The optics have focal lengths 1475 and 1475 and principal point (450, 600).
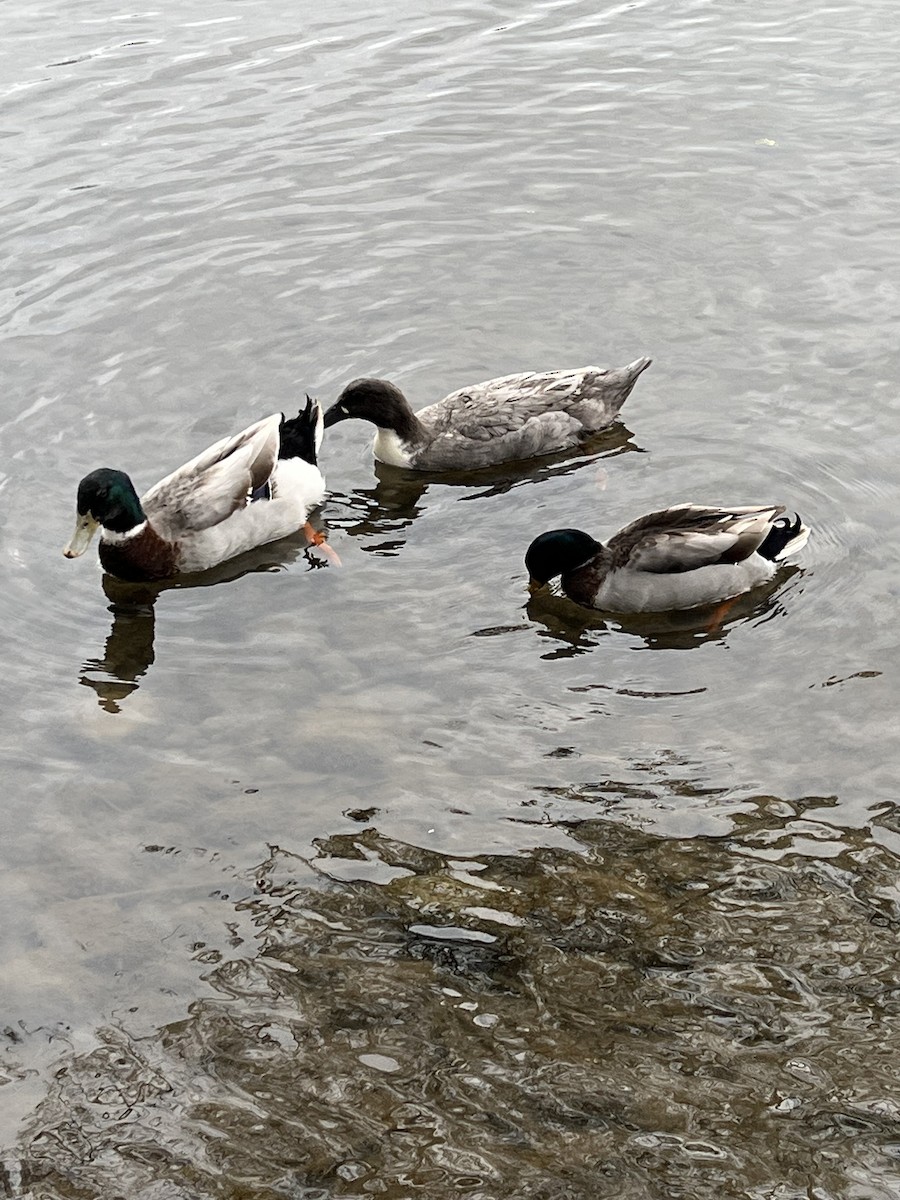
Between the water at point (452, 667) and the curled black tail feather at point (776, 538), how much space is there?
10.1 inches

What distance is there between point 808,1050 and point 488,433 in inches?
228

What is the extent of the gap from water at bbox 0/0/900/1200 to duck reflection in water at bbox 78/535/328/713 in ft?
0.12

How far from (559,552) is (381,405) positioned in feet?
6.96

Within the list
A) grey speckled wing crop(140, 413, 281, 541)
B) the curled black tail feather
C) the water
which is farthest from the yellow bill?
the curled black tail feather

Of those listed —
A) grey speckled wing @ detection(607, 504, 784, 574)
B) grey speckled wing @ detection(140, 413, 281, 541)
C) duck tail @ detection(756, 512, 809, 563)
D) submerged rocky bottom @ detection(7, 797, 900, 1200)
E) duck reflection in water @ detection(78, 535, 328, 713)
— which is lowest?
submerged rocky bottom @ detection(7, 797, 900, 1200)

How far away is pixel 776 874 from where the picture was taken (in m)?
6.47

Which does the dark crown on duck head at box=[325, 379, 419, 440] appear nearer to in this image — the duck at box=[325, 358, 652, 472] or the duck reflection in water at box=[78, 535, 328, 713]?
the duck at box=[325, 358, 652, 472]

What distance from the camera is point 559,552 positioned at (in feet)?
29.0

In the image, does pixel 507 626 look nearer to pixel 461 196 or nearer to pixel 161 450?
pixel 161 450

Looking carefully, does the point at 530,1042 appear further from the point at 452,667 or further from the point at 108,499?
the point at 108,499

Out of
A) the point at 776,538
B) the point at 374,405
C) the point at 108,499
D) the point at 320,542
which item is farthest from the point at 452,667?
the point at 374,405

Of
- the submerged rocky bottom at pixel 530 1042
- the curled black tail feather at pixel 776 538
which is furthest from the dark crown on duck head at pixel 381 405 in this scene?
the submerged rocky bottom at pixel 530 1042

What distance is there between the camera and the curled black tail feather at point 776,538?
882cm

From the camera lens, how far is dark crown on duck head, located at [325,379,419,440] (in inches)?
403
